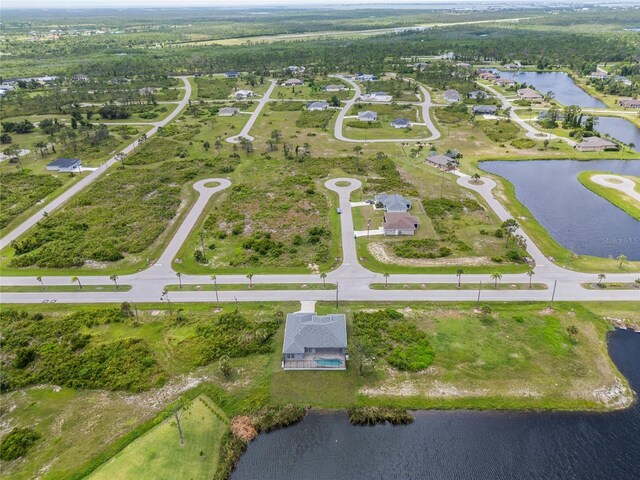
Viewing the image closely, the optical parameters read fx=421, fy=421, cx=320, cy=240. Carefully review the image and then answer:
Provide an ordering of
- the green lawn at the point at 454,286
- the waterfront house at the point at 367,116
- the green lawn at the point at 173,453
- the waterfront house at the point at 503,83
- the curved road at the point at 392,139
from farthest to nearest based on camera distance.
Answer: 1. the waterfront house at the point at 503,83
2. the waterfront house at the point at 367,116
3. the curved road at the point at 392,139
4. the green lawn at the point at 454,286
5. the green lawn at the point at 173,453

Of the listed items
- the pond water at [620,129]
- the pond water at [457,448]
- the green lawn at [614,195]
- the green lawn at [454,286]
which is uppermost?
the green lawn at [454,286]

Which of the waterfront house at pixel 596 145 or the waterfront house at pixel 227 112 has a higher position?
the waterfront house at pixel 227 112

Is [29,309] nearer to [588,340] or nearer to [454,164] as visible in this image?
[588,340]

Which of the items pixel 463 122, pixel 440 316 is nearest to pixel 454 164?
pixel 463 122

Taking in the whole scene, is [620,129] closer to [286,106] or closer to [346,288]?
[286,106]

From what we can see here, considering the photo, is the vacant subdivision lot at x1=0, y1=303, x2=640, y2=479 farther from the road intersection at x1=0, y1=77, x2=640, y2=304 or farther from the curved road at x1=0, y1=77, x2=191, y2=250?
the curved road at x1=0, y1=77, x2=191, y2=250

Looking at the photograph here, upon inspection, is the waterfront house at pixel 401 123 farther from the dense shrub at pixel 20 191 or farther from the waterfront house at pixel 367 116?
the dense shrub at pixel 20 191

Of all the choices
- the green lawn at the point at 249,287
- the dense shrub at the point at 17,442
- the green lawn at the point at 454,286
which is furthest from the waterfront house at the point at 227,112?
the dense shrub at the point at 17,442

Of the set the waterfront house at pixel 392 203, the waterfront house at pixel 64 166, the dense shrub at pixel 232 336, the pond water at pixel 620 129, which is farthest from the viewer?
the pond water at pixel 620 129

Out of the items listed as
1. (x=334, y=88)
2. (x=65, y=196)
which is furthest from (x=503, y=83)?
(x=65, y=196)
